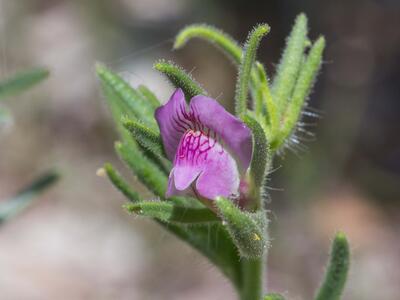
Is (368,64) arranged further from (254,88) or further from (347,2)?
(254,88)

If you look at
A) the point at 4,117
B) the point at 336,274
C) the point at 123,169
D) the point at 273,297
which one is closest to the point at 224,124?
the point at 273,297

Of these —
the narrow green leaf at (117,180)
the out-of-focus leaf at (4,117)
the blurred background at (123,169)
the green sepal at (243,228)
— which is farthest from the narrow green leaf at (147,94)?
the blurred background at (123,169)

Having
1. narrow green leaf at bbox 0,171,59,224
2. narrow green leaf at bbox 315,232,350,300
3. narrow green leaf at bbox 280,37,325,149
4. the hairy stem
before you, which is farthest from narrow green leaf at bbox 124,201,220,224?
narrow green leaf at bbox 0,171,59,224

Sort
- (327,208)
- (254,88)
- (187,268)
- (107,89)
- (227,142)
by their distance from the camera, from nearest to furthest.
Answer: (227,142), (254,88), (107,89), (187,268), (327,208)

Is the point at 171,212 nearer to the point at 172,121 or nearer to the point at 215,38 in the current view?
the point at 172,121

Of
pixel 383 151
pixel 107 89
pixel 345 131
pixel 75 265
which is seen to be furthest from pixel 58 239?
pixel 107 89

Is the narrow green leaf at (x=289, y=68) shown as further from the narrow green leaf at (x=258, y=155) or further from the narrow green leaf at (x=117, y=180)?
the narrow green leaf at (x=117, y=180)

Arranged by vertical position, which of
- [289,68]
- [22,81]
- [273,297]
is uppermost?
[22,81]
